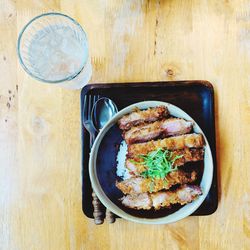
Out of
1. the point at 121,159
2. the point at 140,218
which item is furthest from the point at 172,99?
the point at 140,218

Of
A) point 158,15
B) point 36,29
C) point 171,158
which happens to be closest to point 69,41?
point 36,29

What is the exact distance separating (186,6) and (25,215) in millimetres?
805

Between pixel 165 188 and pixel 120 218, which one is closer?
pixel 165 188

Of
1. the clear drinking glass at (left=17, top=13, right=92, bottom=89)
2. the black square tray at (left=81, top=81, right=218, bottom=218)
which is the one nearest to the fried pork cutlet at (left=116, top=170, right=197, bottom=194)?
the black square tray at (left=81, top=81, right=218, bottom=218)

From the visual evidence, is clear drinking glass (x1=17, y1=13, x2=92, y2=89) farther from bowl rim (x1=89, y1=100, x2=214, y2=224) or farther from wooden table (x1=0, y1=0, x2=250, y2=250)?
bowl rim (x1=89, y1=100, x2=214, y2=224)

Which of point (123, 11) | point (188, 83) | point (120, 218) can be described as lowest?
point (120, 218)

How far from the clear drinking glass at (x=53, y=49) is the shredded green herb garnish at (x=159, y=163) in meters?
0.31

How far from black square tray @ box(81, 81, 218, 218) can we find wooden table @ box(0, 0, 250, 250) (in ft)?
0.11

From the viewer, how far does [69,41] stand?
4.00 feet

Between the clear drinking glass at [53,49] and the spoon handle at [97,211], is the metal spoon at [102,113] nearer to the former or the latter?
the clear drinking glass at [53,49]

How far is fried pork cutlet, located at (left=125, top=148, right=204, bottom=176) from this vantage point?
3.76 feet

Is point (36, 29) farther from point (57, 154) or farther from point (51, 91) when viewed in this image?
point (57, 154)

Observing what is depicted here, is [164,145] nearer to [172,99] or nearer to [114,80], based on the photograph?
[172,99]

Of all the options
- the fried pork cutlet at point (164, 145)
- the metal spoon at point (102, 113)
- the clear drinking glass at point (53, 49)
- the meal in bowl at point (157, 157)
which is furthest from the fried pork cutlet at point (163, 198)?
the clear drinking glass at point (53, 49)
